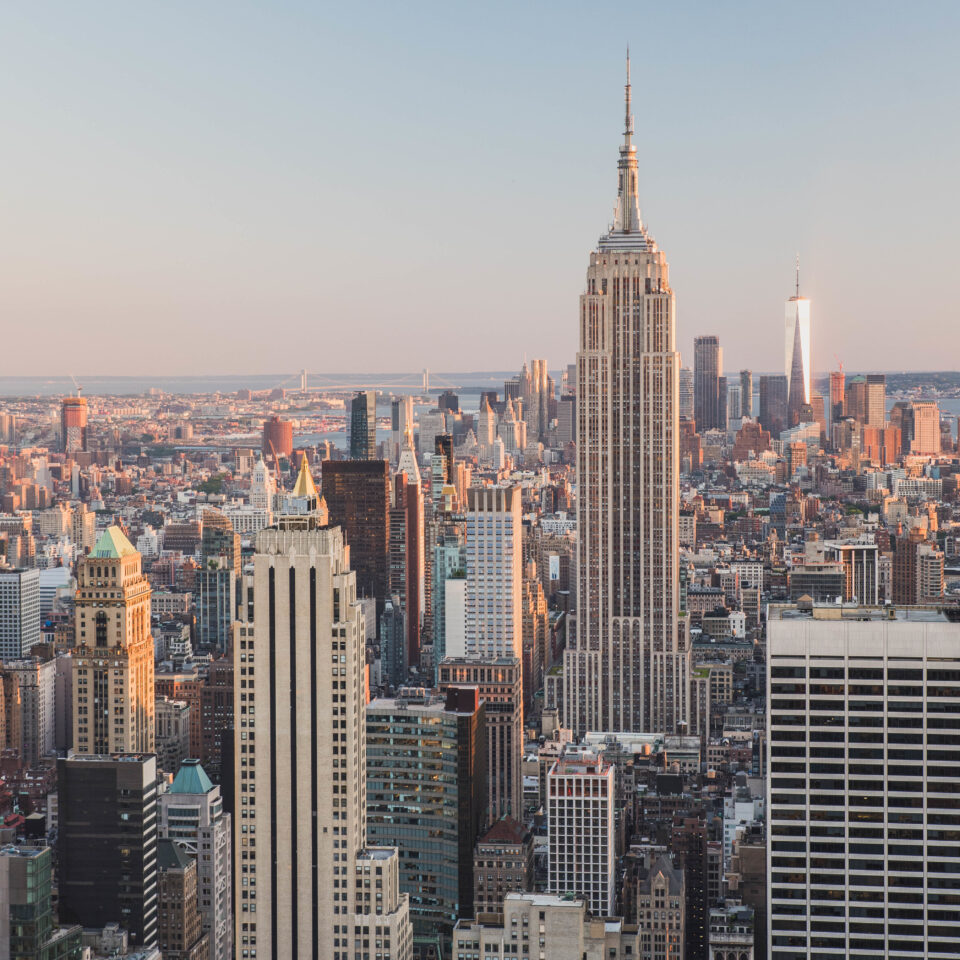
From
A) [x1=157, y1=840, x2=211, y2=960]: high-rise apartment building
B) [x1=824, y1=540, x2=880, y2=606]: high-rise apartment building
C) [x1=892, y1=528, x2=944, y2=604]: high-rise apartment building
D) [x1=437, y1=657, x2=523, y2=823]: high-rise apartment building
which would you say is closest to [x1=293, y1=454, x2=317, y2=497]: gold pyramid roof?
[x1=157, y1=840, x2=211, y2=960]: high-rise apartment building

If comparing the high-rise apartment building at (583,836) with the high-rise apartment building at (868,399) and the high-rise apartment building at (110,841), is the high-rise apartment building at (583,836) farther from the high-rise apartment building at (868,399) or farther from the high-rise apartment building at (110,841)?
the high-rise apartment building at (868,399)

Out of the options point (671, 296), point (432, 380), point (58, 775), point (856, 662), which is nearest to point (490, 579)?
point (432, 380)

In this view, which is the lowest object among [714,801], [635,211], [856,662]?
[714,801]

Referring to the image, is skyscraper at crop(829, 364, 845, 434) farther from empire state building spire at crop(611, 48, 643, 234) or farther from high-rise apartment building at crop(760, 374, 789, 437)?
empire state building spire at crop(611, 48, 643, 234)

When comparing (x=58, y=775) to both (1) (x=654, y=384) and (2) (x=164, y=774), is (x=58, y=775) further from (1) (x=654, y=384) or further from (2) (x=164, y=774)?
(1) (x=654, y=384)

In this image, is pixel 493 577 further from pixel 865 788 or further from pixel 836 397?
pixel 865 788

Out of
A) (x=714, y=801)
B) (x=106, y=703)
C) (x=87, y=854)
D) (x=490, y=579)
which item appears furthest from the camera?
(x=490, y=579)

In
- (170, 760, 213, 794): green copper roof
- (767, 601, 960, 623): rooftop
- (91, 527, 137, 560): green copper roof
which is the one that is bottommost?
(170, 760, 213, 794): green copper roof
